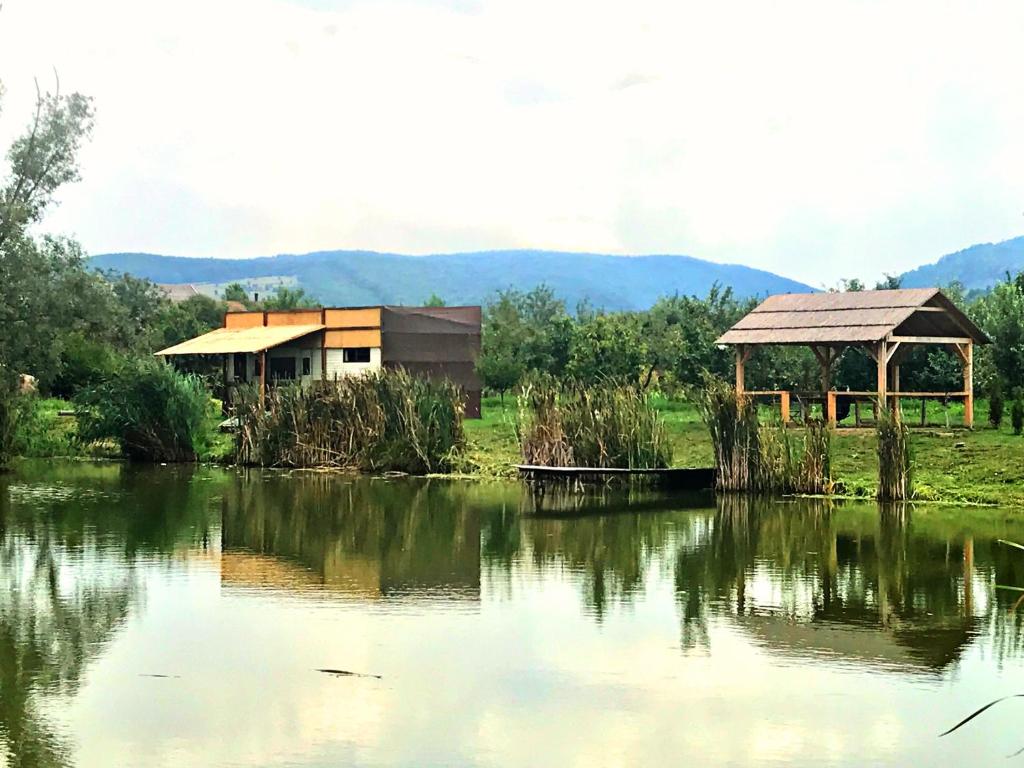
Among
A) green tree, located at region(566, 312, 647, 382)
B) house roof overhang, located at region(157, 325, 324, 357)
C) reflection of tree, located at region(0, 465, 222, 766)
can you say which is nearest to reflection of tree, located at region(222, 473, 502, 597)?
reflection of tree, located at region(0, 465, 222, 766)

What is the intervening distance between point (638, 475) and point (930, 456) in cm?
453

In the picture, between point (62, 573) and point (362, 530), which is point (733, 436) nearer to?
point (362, 530)

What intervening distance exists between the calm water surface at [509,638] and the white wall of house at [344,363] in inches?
722

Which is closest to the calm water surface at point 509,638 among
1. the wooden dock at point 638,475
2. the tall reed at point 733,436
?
the tall reed at point 733,436

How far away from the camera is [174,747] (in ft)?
27.6

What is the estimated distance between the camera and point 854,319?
92.7 feet

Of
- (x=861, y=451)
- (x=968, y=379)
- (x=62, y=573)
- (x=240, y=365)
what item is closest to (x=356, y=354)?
(x=240, y=365)

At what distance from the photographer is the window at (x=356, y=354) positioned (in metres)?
39.0

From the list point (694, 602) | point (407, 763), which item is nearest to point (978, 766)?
point (407, 763)

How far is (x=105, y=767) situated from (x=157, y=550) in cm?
897

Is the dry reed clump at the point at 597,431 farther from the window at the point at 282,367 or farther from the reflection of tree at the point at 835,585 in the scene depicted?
the window at the point at 282,367

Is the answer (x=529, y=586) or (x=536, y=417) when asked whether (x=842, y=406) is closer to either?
(x=536, y=417)

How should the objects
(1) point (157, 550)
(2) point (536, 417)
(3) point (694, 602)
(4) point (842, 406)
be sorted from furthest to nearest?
(4) point (842, 406)
(2) point (536, 417)
(1) point (157, 550)
(3) point (694, 602)

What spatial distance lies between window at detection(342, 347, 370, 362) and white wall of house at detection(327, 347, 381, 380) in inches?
3.3
